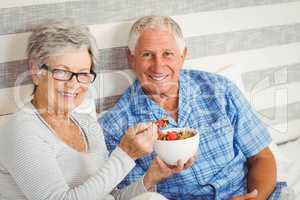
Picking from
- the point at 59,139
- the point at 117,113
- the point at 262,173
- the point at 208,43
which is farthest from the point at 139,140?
the point at 208,43

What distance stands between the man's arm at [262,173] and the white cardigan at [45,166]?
1.88ft

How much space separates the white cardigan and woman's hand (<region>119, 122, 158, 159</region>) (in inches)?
0.9

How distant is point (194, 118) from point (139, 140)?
1.46ft

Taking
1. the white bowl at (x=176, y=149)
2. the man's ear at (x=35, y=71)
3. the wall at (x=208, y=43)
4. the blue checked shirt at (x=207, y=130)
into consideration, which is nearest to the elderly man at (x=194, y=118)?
the blue checked shirt at (x=207, y=130)

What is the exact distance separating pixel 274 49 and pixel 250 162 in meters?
Answer: 0.68

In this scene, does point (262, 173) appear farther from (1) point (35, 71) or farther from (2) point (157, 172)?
(1) point (35, 71)

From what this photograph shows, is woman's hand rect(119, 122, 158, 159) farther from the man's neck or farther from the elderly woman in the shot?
the man's neck

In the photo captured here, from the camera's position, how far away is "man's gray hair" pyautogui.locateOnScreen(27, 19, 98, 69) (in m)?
1.52

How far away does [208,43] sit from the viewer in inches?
87.0

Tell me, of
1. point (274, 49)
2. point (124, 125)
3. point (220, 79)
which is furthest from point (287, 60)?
point (124, 125)

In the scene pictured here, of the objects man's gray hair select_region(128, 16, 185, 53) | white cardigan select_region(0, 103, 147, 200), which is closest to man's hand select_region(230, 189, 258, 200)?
white cardigan select_region(0, 103, 147, 200)

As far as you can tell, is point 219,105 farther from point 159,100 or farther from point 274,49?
point 274,49

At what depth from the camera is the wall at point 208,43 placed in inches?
68.9

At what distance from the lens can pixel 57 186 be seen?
1410 mm
